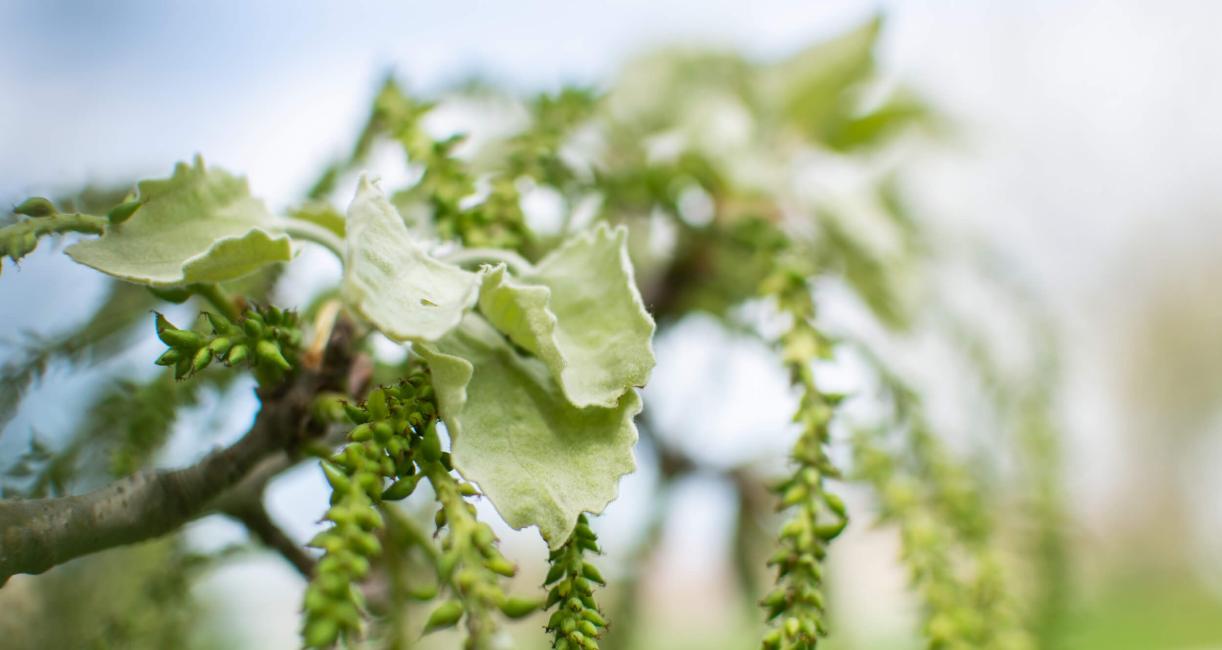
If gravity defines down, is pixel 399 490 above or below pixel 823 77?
below

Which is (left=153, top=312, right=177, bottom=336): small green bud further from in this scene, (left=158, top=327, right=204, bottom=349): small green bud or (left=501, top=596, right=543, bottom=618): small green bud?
(left=501, top=596, right=543, bottom=618): small green bud

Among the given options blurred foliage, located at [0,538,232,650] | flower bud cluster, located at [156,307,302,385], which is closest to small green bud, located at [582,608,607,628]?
flower bud cluster, located at [156,307,302,385]

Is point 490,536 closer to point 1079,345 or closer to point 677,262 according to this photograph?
point 677,262

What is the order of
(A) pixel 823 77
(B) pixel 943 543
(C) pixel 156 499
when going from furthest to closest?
1. (A) pixel 823 77
2. (B) pixel 943 543
3. (C) pixel 156 499

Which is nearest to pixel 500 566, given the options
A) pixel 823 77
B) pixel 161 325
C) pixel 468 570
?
pixel 468 570

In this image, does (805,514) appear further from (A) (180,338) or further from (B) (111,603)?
(B) (111,603)

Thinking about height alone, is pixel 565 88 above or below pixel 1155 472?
below

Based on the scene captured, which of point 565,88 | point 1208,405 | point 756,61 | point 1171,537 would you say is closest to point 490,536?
point 565,88
